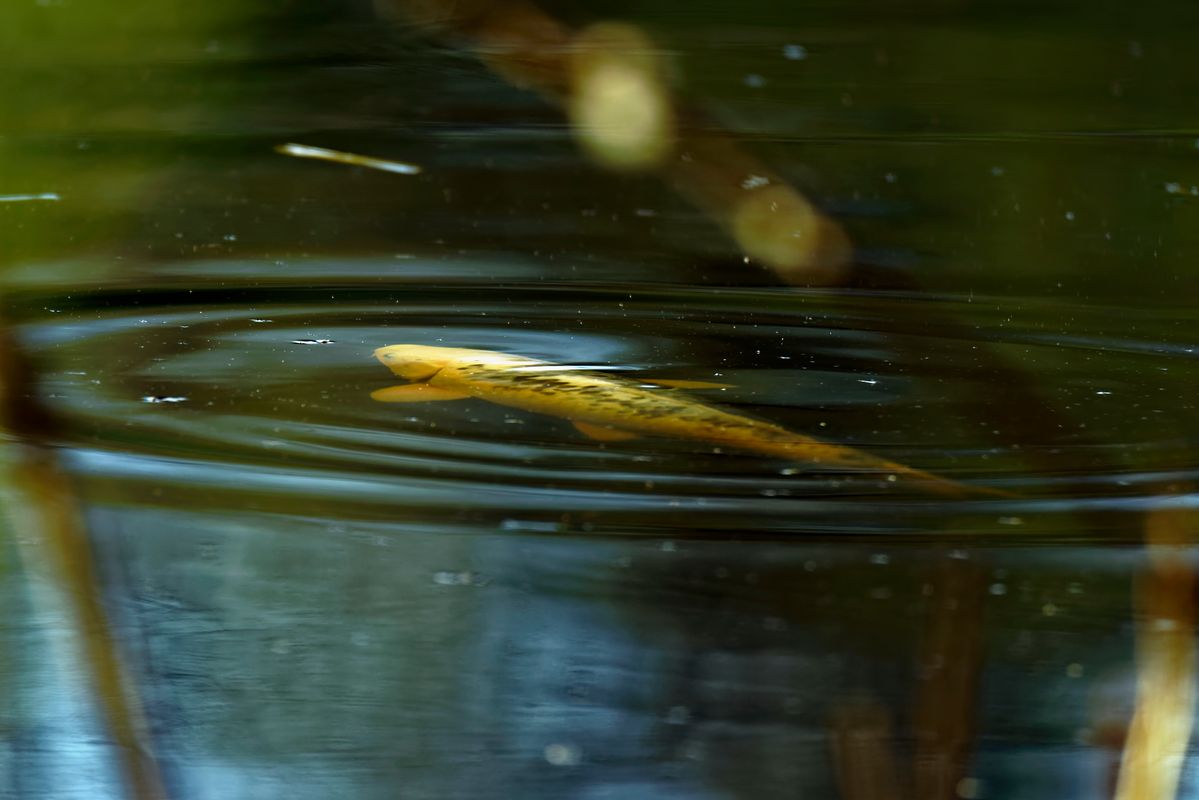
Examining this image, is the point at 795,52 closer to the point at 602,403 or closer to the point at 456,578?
the point at 602,403

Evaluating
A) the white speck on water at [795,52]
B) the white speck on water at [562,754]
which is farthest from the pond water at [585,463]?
the white speck on water at [795,52]

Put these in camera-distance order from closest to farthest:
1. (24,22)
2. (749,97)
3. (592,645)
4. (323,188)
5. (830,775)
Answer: (830,775) → (592,645) → (323,188) → (749,97) → (24,22)

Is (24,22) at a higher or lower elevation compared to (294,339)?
higher

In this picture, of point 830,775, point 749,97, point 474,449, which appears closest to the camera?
point 830,775

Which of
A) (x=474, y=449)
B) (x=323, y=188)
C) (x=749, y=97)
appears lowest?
(x=474, y=449)

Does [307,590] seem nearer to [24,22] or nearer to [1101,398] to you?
[1101,398]

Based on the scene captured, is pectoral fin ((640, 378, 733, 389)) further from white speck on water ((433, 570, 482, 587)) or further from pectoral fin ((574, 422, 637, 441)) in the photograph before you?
white speck on water ((433, 570, 482, 587))

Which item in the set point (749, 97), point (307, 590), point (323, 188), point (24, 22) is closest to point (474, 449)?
point (307, 590)

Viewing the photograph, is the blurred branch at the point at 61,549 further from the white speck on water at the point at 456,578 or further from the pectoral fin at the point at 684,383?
the pectoral fin at the point at 684,383
